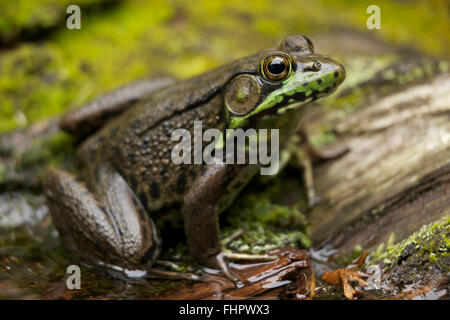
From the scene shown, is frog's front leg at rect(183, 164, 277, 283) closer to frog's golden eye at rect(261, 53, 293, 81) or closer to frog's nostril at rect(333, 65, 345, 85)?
→ frog's golden eye at rect(261, 53, 293, 81)

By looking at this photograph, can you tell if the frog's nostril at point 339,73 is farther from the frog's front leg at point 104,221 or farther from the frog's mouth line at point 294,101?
the frog's front leg at point 104,221

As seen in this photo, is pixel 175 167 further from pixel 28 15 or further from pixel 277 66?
pixel 28 15

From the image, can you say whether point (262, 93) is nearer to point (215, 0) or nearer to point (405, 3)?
point (215, 0)

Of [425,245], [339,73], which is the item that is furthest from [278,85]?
[425,245]

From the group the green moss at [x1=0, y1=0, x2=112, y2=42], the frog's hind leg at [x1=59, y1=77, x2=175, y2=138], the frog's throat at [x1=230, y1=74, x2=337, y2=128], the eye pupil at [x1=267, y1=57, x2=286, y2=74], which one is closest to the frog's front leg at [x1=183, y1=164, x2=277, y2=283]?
the frog's throat at [x1=230, y1=74, x2=337, y2=128]

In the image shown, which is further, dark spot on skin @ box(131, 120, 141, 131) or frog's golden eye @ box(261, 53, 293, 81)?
dark spot on skin @ box(131, 120, 141, 131)

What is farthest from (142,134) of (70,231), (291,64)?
(291,64)

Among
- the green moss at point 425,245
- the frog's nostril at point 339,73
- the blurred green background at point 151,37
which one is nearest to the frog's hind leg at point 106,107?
the blurred green background at point 151,37
